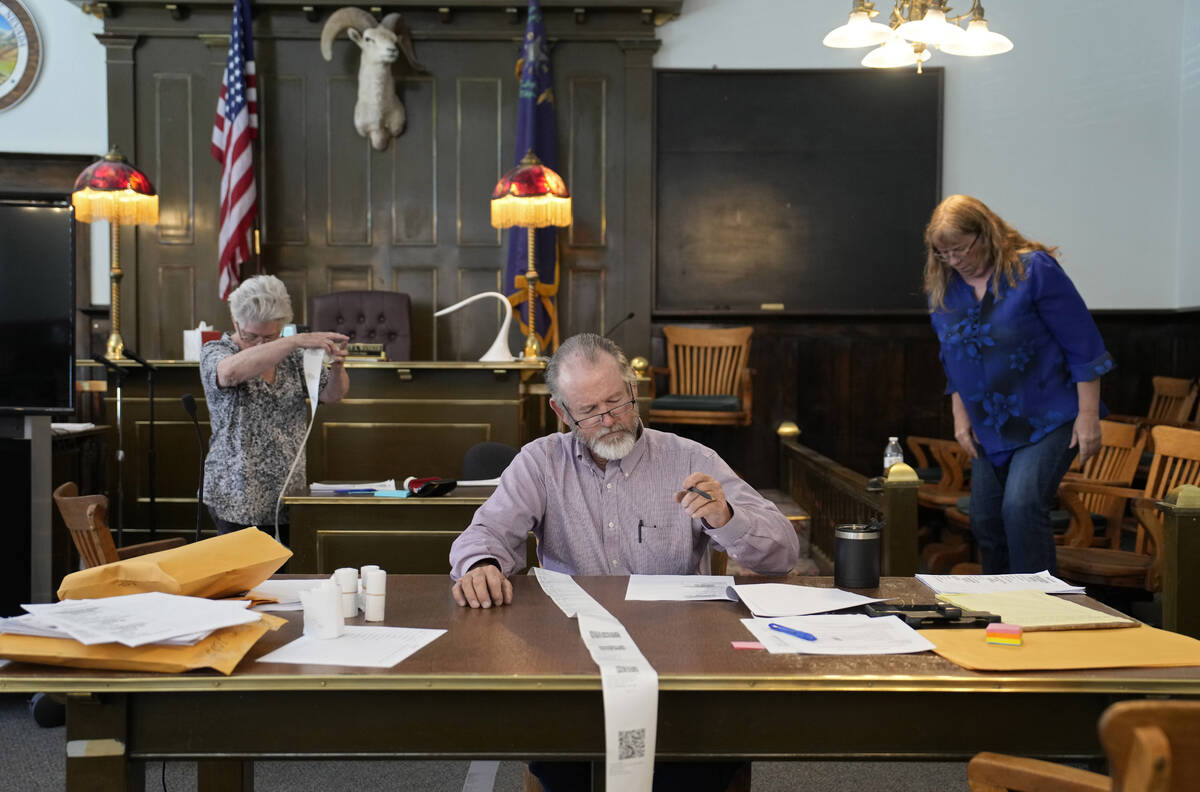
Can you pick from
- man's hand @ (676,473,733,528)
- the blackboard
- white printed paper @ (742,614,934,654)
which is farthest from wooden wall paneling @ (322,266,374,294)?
white printed paper @ (742,614,934,654)

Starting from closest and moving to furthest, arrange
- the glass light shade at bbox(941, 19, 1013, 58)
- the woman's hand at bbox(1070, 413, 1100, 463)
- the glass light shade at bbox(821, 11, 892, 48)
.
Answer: the woman's hand at bbox(1070, 413, 1100, 463) → the glass light shade at bbox(941, 19, 1013, 58) → the glass light shade at bbox(821, 11, 892, 48)

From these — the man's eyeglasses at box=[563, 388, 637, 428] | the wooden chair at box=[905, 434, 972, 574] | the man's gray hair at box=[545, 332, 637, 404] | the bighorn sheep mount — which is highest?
the bighorn sheep mount

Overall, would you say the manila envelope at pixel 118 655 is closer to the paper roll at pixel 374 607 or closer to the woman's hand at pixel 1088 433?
the paper roll at pixel 374 607

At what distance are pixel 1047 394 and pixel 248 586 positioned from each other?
7.87 ft

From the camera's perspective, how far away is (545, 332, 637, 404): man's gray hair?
2312 millimetres

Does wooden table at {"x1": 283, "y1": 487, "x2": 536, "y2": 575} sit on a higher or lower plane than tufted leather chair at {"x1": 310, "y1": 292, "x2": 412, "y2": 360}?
lower

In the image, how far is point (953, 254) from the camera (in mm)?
3268

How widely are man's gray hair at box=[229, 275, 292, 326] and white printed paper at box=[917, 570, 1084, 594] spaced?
90.5 inches

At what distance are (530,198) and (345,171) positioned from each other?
5.96 feet

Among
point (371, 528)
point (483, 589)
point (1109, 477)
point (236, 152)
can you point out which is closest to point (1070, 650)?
point (483, 589)

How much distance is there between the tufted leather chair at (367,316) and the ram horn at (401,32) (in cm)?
168

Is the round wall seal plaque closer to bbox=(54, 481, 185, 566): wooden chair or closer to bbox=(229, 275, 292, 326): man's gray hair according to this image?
bbox=(229, 275, 292, 326): man's gray hair

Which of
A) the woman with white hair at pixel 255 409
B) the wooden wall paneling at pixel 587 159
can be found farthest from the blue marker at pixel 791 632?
the wooden wall paneling at pixel 587 159

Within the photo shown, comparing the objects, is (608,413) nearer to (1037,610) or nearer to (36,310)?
(1037,610)
